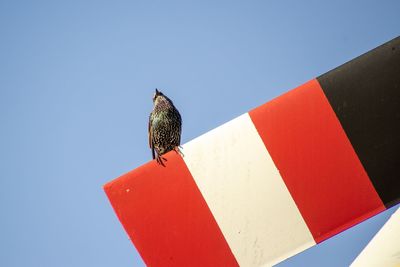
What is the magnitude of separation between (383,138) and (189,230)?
2.21 feet

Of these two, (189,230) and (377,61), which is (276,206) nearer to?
(189,230)

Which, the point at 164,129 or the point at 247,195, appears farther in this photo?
the point at 164,129

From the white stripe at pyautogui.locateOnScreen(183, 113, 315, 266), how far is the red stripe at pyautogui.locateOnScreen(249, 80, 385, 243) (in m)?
0.04

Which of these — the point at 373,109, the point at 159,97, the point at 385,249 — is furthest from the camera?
the point at 159,97

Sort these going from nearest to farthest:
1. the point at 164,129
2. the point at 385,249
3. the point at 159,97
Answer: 1. the point at 385,249
2. the point at 164,129
3. the point at 159,97

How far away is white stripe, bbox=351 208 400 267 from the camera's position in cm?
165

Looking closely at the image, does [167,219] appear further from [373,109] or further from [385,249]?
[385,249]

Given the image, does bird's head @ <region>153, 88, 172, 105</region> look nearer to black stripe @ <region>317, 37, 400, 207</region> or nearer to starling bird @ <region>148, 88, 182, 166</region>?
starling bird @ <region>148, 88, 182, 166</region>

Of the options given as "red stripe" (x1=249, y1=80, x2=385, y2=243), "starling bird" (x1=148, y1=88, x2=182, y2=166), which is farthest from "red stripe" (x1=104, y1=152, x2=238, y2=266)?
"starling bird" (x1=148, y1=88, x2=182, y2=166)

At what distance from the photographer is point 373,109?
1.20 metres

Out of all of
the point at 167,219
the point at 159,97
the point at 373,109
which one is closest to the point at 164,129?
the point at 159,97

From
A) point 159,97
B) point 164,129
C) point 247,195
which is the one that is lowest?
point 247,195

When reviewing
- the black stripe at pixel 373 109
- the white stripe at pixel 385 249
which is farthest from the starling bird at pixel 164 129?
the black stripe at pixel 373 109

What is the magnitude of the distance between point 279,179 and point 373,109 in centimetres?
36
